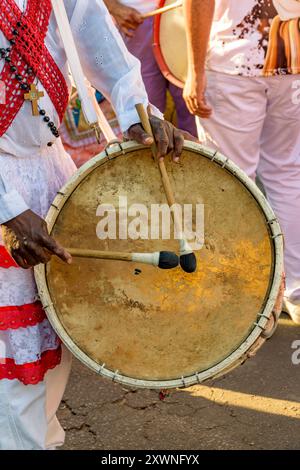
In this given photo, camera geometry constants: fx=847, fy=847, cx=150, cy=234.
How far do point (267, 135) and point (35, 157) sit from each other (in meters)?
1.70

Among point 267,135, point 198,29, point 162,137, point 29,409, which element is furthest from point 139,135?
point 267,135

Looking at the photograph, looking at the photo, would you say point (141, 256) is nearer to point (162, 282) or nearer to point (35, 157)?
point (162, 282)

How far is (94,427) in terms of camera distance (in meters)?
3.04

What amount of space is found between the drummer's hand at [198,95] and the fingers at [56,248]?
154 centimetres

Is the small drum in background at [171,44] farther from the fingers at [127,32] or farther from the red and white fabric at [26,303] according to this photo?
the red and white fabric at [26,303]

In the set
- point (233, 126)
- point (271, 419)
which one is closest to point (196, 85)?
point (233, 126)

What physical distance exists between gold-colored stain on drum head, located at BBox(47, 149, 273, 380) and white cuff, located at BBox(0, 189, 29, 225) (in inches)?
7.8

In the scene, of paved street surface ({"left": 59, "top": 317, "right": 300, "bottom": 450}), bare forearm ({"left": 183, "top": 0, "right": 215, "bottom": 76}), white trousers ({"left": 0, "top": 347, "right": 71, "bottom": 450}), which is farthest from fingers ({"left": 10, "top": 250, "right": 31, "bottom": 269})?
bare forearm ({"left": 183, "top": 0, "right": 215, "bottom": 76})

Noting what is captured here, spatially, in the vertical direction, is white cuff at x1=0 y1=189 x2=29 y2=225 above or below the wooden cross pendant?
below

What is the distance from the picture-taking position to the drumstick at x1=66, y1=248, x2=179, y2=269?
2.12 meters

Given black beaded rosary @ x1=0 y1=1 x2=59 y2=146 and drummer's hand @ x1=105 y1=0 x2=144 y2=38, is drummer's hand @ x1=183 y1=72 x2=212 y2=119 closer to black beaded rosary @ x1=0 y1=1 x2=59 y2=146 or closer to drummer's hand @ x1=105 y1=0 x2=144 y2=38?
drummer's hand @ x1=105 y1=0 x2=144 y2=38

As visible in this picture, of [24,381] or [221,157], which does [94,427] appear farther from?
[221,157]

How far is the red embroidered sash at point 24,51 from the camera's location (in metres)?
2.10

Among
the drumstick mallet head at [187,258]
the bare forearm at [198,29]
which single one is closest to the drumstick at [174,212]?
the drumstick mallet head at [187,258]
